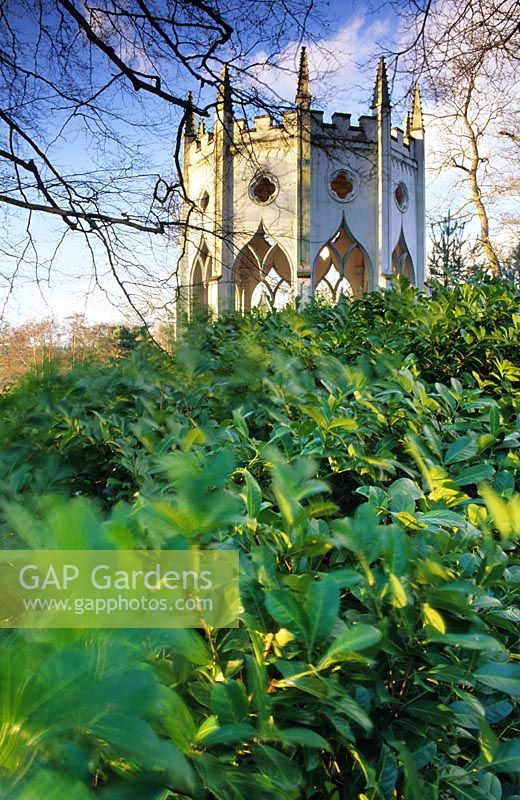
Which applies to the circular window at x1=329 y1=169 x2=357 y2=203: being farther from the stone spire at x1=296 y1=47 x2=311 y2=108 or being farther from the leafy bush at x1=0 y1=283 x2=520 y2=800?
the leafy bush at x1=0 y1=283 x2=520 y2=800

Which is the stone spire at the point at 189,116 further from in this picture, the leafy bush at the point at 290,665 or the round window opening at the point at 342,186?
the round window opening at the point at 342,186

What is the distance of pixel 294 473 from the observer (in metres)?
0.78

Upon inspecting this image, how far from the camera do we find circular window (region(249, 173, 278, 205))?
16703 mm

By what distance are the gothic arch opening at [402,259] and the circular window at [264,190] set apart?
449cm

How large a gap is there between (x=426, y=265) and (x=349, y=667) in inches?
819

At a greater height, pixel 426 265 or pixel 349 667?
pixel 426 265

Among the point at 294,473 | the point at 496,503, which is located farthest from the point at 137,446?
the point at 496,503

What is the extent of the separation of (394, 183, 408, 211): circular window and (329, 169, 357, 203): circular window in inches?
73.0

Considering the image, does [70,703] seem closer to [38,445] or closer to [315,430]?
[315,430]

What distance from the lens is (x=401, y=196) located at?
18.8 meters

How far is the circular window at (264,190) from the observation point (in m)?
16.7

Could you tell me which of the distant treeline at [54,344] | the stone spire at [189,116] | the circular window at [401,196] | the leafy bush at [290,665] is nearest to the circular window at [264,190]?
the circular window at [401,196]

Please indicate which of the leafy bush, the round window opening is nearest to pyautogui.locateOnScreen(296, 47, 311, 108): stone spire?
the leafy bush

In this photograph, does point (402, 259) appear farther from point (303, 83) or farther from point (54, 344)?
point (54, 344)
